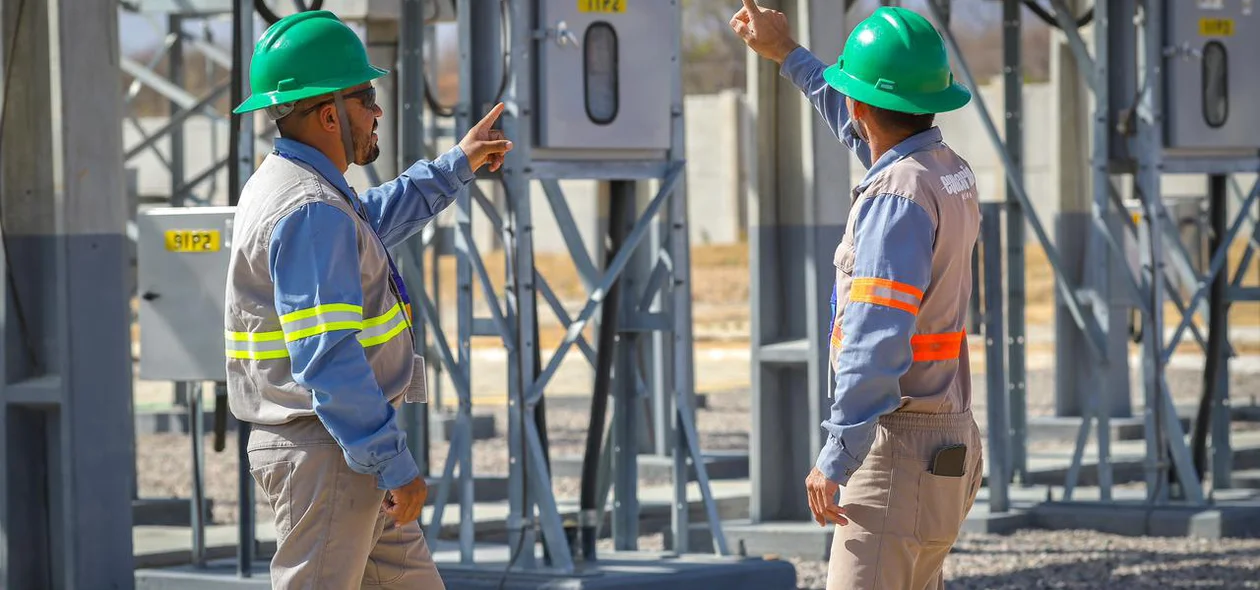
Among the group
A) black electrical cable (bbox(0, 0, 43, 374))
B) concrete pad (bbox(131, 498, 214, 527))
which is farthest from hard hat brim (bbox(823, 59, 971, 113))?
concrete pad (bbox(131, 498, 214, 527))

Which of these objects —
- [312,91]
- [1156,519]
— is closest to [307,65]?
[312,91]

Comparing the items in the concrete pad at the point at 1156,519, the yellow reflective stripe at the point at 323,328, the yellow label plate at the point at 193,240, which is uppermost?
the yellow label plate at the point at 193,240

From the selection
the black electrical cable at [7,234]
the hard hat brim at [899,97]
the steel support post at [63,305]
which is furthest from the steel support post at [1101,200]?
the hard hat brim at [899,97]

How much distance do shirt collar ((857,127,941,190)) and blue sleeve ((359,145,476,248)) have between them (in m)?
1.18

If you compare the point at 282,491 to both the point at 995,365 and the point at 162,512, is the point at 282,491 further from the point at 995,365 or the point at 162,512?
the point at 995,365

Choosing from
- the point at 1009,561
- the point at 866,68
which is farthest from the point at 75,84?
the point at 1009,561

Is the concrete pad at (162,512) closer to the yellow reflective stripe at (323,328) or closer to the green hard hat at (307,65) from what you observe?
the green hard hat at (307,65)

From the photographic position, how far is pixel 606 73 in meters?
8.59

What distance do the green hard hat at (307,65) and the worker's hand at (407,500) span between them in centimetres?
98

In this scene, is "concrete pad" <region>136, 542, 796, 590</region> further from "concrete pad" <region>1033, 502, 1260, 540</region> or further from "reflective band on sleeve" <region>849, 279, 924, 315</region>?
"reflective band on sleeve" <region>849, 279, 924, 315</region>

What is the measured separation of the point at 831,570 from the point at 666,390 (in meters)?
9.09

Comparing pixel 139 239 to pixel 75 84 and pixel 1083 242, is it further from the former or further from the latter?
pixel 1083 242

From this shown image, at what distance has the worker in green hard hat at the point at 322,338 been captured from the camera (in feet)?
15.3

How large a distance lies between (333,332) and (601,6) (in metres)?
4.19
